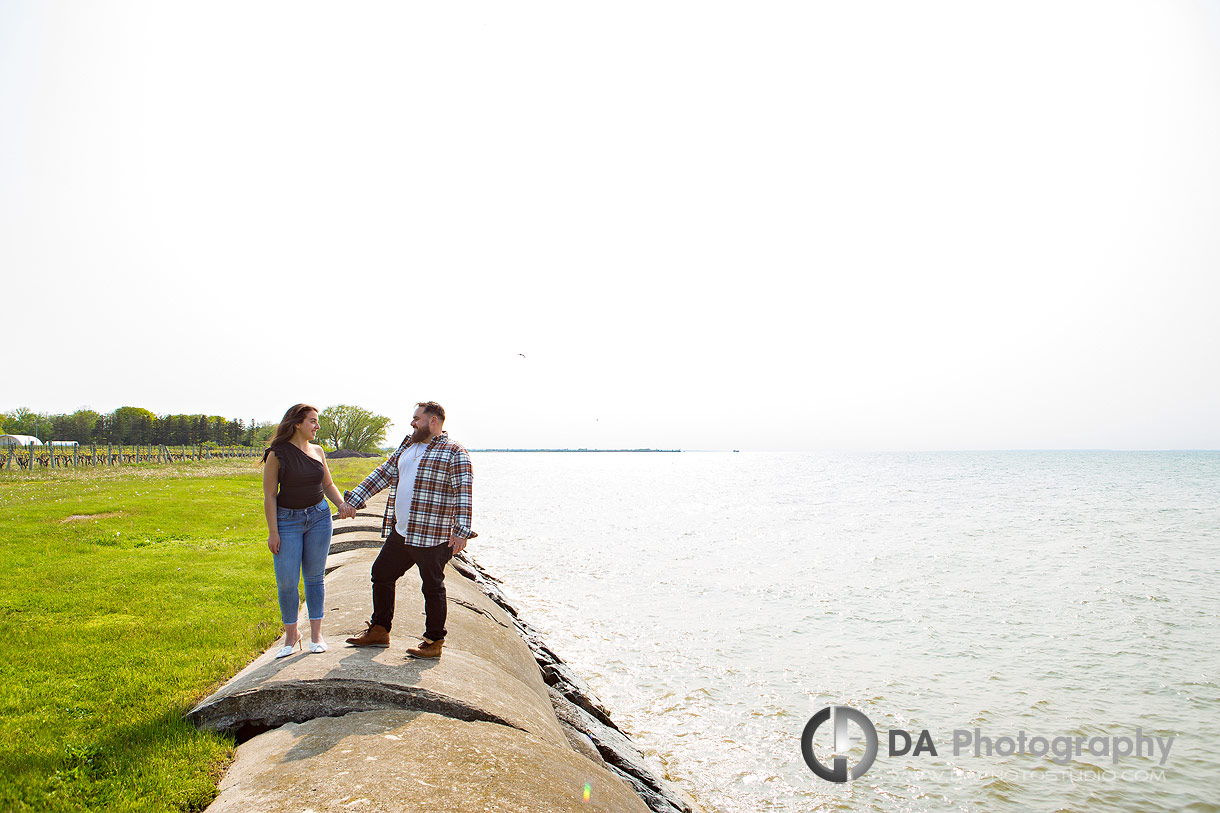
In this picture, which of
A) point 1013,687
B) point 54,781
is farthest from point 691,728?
point 54,781

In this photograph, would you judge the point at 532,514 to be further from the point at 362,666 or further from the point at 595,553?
the point at 362,666

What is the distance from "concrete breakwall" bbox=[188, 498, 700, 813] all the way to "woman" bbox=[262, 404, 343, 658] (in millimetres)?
392

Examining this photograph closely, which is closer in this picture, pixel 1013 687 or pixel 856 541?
pixel 1013 687

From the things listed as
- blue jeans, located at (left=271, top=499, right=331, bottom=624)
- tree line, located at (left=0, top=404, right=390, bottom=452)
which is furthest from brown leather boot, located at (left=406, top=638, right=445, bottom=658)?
tree line, located at (left=0, top=404, right=390, bottom=452)

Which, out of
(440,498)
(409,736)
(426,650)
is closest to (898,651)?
(426,650)

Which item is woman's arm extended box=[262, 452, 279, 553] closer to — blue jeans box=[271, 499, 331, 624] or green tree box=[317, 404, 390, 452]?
blue jeans box=[271, 499, 331, 624]

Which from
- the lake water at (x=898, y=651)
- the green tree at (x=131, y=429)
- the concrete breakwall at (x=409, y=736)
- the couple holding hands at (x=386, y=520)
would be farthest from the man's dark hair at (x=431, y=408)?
the green tree at (x=131, y=429)

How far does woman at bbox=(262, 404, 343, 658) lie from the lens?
5359mm

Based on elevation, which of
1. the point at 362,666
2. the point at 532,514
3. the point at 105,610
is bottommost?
the point at 532,514

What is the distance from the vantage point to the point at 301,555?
5.52m

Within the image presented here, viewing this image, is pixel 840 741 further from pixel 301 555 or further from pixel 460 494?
pixel 301 555

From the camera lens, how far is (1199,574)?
65.3 ft

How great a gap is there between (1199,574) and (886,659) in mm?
16144

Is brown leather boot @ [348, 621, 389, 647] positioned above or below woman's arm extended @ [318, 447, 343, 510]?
below
